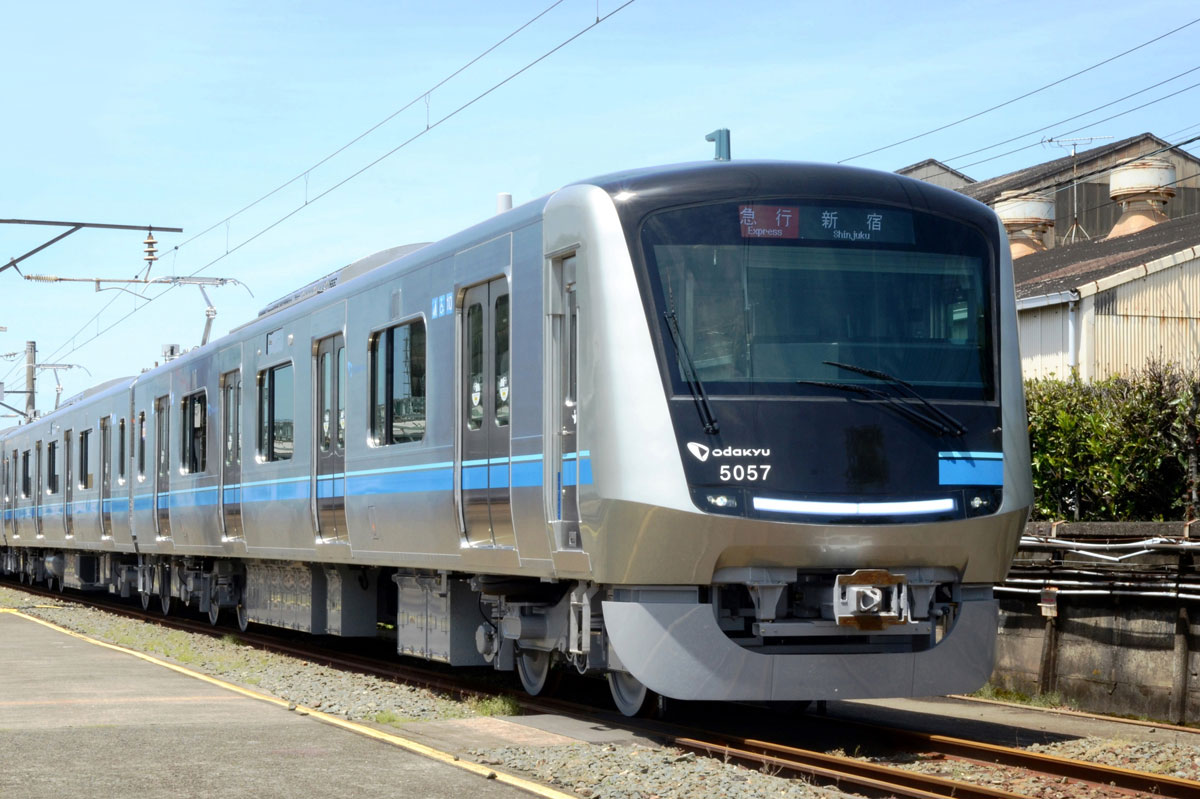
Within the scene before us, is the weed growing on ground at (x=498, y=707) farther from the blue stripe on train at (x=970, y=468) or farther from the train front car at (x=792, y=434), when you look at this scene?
the blue stripe on train at (x=970, y=468)

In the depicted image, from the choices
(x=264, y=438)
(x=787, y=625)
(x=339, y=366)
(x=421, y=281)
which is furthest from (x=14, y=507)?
(x=787, y=625)

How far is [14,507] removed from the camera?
3509 cm

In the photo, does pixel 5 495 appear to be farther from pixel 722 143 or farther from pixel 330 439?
pixel 722 143

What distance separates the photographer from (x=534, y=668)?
11.5 meters

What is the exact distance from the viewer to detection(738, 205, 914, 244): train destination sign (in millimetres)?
9172

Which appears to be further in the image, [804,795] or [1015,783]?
[1015,783]

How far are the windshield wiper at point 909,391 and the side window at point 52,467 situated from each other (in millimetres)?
23690

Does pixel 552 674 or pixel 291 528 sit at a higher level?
pixel 291 528

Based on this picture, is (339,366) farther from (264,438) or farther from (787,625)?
→ (787,625)

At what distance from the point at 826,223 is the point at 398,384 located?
423 centimetres

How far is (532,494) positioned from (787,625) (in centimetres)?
187

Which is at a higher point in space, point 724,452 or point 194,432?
point 194,432

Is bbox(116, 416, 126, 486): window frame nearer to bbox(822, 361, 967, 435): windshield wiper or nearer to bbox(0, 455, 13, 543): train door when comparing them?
bbox(0, 455, 13, 543): train door

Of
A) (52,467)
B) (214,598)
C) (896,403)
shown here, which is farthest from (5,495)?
(896,403)
